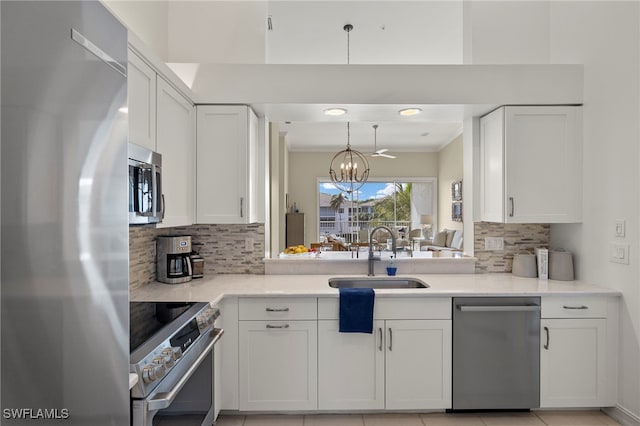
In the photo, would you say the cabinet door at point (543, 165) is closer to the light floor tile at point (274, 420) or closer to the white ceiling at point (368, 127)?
the white ceiling at point (368, 127)

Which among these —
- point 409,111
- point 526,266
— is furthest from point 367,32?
point 526,266

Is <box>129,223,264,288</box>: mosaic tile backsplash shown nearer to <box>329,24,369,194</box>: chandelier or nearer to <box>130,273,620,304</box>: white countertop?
<box>130,273,620,304</box>: white countertop

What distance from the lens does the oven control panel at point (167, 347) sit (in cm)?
121

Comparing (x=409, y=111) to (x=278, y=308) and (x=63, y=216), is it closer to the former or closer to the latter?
(x=278, y=308)

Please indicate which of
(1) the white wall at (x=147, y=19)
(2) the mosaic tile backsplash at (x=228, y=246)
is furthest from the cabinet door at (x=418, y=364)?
(1) the white wall at (x=147, y=19)

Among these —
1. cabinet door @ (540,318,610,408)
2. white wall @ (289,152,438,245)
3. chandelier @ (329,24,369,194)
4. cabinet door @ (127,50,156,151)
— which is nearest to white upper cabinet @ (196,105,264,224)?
cabinet door @ (127,50,156,151)

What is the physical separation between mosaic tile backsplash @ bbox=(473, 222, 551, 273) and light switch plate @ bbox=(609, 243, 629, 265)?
2.06ft

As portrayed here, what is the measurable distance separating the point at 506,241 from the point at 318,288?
1.61m

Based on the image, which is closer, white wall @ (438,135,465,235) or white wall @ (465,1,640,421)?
white wall @ (465,1,640,421)

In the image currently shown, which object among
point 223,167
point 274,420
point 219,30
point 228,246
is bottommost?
point 274,420

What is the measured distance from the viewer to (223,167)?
2.63 meters

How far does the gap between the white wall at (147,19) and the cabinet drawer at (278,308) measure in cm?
174

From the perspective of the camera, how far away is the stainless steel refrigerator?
63cm

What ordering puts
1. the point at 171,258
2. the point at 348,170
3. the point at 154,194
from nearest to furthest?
the point at 154,194 → the point at 171,258 → the point at 348,170
